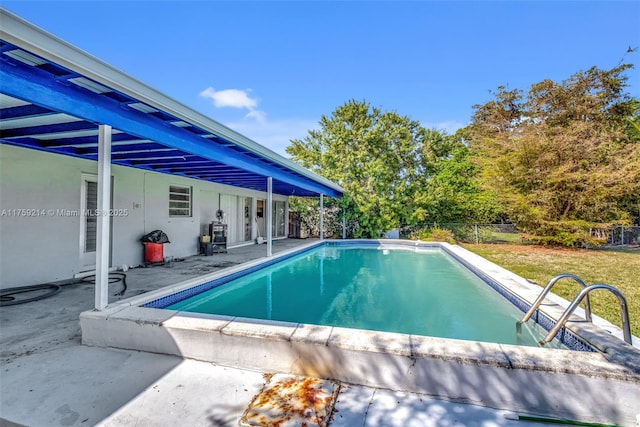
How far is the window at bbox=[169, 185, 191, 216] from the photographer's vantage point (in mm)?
8633

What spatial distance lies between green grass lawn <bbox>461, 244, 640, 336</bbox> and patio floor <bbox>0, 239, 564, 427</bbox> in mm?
3455

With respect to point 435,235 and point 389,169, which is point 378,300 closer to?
point 435,235

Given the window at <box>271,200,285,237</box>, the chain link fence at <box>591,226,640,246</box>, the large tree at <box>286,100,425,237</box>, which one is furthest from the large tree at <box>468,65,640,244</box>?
the window at <box>271,200,285,237</box>

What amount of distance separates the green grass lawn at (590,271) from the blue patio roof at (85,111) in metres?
6.32

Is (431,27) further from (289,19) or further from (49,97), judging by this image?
(49,97)

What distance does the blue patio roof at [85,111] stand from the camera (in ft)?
7.73

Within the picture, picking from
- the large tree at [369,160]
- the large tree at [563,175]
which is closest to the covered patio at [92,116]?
the large tree at [369,160]

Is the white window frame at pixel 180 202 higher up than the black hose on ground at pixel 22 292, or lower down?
higher up

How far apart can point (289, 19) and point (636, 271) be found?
40.1 ft

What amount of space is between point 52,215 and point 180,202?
3.67 m

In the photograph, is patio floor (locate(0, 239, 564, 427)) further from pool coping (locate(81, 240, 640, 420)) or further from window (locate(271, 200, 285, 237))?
window (locate(271, 200, 285, 237))

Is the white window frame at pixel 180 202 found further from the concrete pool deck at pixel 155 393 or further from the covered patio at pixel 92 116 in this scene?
the concrete pool deck at pixel 155 393

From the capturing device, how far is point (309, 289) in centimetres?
681

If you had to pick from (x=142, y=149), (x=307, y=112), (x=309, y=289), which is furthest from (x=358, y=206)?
(x=142, y=149)
